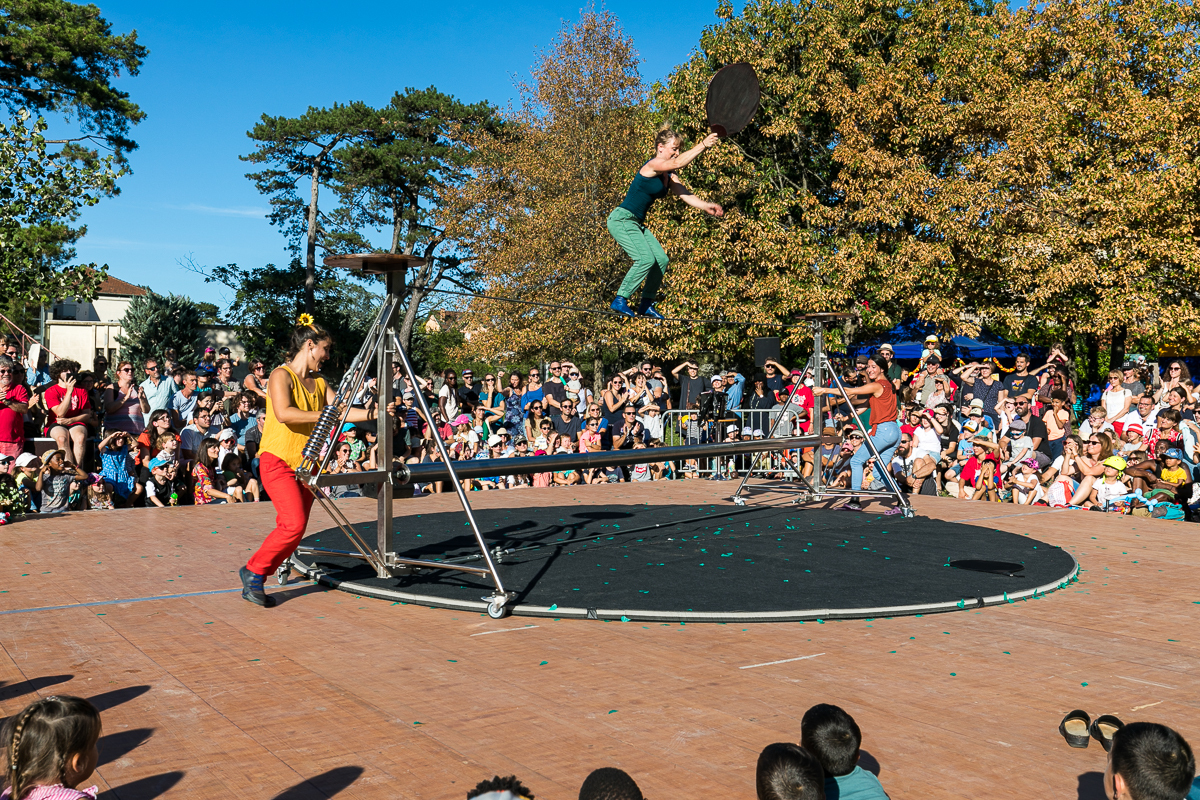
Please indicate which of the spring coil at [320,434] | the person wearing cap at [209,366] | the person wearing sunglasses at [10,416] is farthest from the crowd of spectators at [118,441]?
the spring coil at [320,434]

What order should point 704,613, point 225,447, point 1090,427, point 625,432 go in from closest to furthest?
1. point 704,613
2. point 225,447
3. point 1090,427
4. point 625,432

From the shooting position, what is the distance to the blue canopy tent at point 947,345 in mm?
22812

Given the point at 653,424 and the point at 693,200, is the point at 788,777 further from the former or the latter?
the point at 653,424

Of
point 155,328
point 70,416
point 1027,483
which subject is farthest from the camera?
point 155,328

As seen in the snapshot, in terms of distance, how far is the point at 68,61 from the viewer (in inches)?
873

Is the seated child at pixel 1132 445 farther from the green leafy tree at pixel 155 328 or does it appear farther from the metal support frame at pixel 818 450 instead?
the green leafy tree at pixel 155 328

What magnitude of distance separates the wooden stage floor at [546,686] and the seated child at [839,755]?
0.41 meters

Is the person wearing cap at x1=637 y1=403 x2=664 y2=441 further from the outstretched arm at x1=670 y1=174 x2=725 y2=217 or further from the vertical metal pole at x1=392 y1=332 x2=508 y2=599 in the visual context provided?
the vertical metal pole at x1=392 y1=332 x2=508 y2=599

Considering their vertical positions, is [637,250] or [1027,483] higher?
[637,250]

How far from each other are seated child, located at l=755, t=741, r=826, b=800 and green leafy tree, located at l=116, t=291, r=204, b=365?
29.8m

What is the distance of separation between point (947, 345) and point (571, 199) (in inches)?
405

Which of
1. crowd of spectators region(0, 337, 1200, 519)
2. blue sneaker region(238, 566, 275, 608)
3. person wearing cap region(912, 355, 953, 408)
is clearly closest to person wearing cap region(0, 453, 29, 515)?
crowd of spectators region(0, 337, 1200, 519)

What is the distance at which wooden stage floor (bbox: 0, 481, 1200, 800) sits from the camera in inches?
119

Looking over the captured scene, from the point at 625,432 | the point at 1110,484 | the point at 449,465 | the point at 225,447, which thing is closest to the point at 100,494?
the point at 225,447
